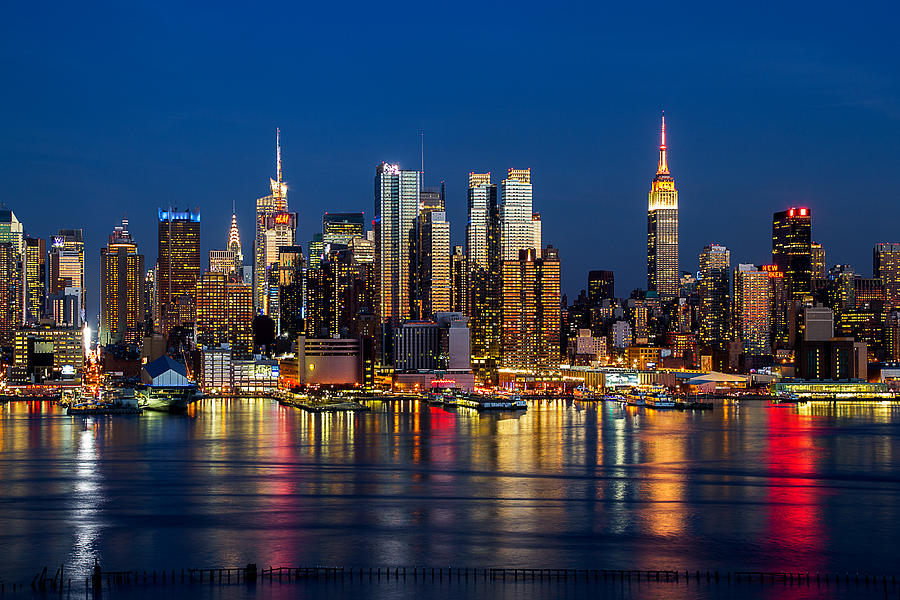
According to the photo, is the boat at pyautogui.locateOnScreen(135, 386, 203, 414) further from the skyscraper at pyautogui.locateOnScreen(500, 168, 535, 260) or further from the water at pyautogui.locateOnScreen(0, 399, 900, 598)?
the skyscraper at pyautogui.locateOnScreen(500, 168, 535, 260)

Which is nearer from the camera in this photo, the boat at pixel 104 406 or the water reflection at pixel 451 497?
the water reflection at pixel 451 497

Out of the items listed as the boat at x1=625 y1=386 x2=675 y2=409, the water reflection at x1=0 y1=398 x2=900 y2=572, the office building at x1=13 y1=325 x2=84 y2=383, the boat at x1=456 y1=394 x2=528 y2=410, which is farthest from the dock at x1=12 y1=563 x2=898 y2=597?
the office building at x1=13 y1=325 x2=84 y2=383

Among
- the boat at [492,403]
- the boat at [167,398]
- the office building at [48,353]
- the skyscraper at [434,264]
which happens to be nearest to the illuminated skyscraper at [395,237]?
the skyscraper at [434,264]

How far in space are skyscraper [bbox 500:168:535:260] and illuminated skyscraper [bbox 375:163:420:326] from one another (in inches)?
442

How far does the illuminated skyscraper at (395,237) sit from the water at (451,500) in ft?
300

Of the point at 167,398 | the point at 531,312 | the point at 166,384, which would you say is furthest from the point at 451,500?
the point at 531,312

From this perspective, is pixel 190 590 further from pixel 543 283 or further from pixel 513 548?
pixel 543 283

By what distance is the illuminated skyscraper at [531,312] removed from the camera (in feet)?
458

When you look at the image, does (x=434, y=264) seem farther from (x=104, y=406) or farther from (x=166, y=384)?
(x=104, y=406)

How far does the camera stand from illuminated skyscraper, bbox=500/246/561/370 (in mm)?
139500

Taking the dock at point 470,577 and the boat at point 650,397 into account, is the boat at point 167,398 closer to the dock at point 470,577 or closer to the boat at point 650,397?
the boat at point 650,397

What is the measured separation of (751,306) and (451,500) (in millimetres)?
123302

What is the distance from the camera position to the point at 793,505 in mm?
31188

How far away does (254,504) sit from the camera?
30891 millimetres
